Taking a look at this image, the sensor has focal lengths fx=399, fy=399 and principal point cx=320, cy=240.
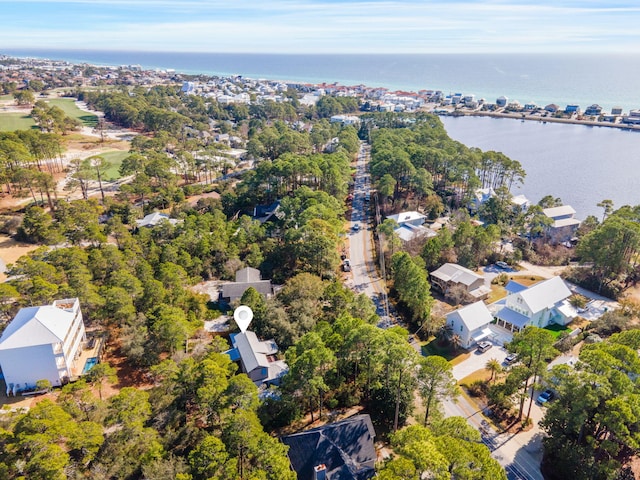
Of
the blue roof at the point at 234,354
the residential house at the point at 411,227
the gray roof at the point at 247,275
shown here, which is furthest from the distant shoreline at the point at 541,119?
the blue roof at the point at 234,354

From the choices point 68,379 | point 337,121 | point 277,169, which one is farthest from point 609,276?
point 337,121

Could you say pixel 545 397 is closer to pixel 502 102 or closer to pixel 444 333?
pixel 444 333

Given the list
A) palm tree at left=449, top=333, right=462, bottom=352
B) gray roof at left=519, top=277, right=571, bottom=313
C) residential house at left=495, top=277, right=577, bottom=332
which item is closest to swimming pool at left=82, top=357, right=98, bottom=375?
palm tree at left=449, top=333, right=462, bottom=352

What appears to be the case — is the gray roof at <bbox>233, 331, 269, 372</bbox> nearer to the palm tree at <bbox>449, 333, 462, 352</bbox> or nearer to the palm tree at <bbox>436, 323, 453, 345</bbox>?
the palm tree at <bbox>436, 323, 453, 345</bbox>

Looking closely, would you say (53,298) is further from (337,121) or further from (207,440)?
(337,121)

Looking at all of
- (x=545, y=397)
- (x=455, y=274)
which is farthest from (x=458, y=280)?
(x=545, y=397)
